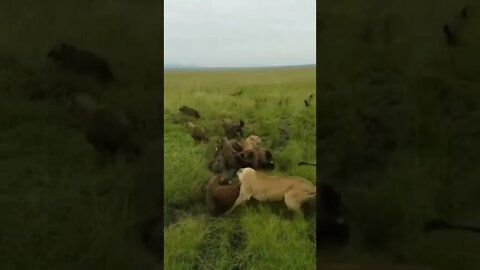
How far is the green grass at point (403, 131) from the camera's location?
1.99 meters

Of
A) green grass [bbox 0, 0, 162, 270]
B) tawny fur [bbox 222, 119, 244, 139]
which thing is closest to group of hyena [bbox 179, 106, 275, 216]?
tawny fur [bbox 222, 119, 244, 139]

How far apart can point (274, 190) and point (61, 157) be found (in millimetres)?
753

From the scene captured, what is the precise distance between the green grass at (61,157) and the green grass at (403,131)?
696mm

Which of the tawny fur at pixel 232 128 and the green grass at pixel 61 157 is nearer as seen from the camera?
the green grass at pixel 61 157

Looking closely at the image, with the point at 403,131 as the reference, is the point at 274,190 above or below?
below

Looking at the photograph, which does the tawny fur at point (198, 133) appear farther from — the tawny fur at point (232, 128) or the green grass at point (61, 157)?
the green grass at point (61, 157)

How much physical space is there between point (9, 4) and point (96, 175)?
662 mm

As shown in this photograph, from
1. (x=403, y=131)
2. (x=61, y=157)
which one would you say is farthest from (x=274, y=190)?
(x=61, y=157)

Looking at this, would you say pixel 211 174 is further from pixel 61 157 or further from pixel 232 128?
pixel 61 157

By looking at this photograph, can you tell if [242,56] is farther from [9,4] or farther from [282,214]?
[9,4]

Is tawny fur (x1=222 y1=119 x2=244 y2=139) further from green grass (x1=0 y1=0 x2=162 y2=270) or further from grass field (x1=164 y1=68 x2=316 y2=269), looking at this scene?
green grass (x1=0 y1=0 x2=162 y2=270)

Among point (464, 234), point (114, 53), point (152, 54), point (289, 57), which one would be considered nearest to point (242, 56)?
point (289, 57)

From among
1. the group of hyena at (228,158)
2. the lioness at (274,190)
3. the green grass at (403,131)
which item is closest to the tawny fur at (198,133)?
the group of hyena at (228,158)

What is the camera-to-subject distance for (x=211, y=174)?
2043 millimetres
